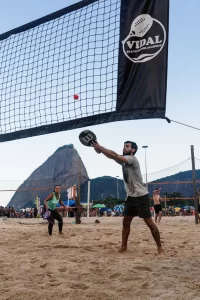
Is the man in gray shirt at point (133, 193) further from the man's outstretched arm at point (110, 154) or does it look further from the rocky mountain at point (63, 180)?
the rocky mountain at point (63, 180)

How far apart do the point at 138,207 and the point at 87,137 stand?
1.31 m

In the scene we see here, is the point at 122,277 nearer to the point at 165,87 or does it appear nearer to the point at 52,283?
the point at 52,283

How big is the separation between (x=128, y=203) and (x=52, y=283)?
82.7 inches

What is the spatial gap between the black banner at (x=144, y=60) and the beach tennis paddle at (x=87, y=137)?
3.05 feet

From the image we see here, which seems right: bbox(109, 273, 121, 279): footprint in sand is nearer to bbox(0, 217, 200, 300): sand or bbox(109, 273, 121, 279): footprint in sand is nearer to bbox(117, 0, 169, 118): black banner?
bbox(0, 217, 200, 300): sand

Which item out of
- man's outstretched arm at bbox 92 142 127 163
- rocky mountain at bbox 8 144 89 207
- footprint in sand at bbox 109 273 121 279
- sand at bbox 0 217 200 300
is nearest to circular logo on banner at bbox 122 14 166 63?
man's outstretched arm at bbox 92 142 127 163

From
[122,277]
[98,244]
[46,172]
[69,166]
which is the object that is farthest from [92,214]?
[46,172]

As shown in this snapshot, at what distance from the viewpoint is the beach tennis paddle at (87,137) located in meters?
3.98

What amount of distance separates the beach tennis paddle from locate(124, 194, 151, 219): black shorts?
3.80ft

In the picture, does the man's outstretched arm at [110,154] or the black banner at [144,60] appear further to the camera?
the black banner at [144,60]

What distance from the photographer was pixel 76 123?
5.12 meters

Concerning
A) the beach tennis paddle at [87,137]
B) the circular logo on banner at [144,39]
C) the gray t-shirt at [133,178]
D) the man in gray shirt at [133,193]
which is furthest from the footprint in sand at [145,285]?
the circular logo on banner at [144,39]

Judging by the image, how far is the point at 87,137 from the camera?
404 cm

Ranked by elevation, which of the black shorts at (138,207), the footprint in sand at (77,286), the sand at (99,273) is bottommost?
the footprint in sand at (77,286)
